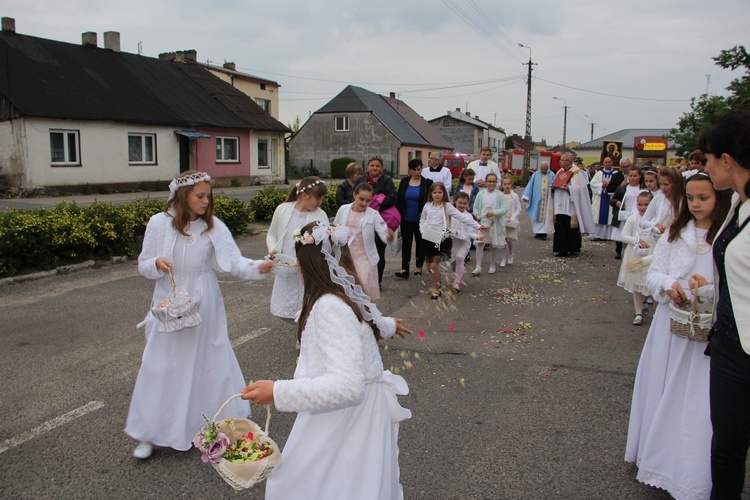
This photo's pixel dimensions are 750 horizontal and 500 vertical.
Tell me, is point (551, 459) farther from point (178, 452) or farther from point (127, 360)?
point (127, 360)

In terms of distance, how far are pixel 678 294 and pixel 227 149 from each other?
1275 inches

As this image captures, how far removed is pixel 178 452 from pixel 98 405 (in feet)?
3.90

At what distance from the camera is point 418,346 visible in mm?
6656

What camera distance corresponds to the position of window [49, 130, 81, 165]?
2386 centimetres

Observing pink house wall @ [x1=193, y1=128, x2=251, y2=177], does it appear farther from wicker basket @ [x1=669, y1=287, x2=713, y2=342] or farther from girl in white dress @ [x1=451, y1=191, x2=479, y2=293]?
wicker basket @ [x1=669, y1=287, x2=713, y2=342]

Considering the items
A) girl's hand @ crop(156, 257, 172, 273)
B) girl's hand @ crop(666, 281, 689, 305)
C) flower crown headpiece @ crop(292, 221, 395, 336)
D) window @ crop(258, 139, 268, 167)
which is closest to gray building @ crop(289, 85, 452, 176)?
window @ crop(258, 139, 268, 167)

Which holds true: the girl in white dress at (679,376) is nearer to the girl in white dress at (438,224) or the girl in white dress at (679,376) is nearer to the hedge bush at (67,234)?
the girl in white dress at (438,224)

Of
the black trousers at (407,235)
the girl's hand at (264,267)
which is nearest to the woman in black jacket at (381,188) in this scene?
the black trousers at (407,235)

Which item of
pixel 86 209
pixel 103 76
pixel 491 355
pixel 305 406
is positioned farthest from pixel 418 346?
pixel 103 76

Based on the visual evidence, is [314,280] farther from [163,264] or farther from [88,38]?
[88,38]

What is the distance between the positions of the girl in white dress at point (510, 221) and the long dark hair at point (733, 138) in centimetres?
857

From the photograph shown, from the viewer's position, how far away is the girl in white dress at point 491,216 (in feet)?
35.6

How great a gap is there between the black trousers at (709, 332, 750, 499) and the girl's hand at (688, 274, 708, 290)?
0.60 meters

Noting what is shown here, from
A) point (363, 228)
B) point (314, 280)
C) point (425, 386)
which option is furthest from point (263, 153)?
point (314, 280)
